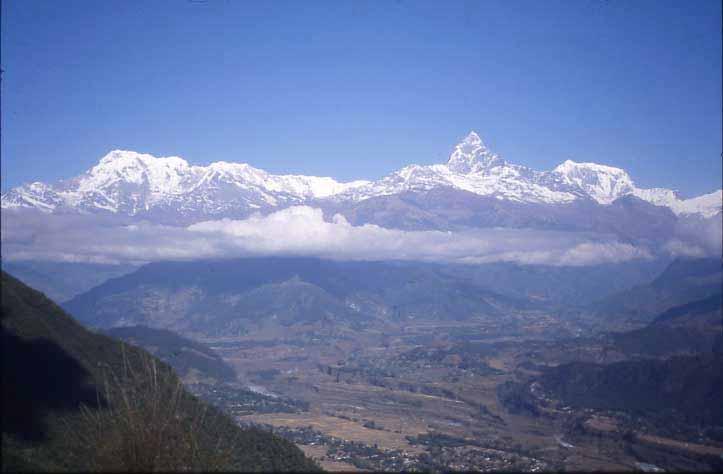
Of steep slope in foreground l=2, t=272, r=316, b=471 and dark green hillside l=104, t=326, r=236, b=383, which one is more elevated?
steep slope in foreground l=2, t=272, r=316, b=471

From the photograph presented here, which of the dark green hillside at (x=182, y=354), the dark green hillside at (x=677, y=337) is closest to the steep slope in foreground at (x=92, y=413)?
the dark green hillside at (x=182, y=354)

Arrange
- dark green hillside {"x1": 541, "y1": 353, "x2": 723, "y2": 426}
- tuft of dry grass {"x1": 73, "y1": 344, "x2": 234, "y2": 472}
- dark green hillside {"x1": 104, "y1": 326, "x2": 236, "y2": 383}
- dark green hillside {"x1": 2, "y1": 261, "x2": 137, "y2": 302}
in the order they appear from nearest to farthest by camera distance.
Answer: tuft of dry grass {"x1": 73, "y1": 344, "x2": 234, "y2": 472}
dark green hillside {"x1": 541, "y1": 353, "x2": 723, "y2": 426}
dark green hillside {"x1": 104, "y1": 326, "x2": 236, "y2": 383}
dark green hillside {"x1": 2, "y1": 261, "x2": 137, "y2": 302}

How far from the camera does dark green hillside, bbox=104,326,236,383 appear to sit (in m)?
81.6

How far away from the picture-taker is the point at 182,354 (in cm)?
8744

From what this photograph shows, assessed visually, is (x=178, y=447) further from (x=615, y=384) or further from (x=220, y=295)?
(x=220, y=295)

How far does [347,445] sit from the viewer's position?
49812 millimetres

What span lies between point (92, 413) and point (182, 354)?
69.9m

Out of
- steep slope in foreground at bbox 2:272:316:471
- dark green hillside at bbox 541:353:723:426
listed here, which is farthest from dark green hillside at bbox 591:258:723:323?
steep slope in foreground at bbox 2:272:316:471

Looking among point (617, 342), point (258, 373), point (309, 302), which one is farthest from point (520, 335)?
point (258, 373)

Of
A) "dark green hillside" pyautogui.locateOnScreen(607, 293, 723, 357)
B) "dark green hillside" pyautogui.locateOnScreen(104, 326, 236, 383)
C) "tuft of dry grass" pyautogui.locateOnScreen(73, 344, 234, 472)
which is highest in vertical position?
"tuft of dry grass" pyautogui.locateOnScreen(73, 344, 234, 472)

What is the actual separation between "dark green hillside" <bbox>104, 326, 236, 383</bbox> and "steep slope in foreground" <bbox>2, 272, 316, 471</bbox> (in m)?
35.5

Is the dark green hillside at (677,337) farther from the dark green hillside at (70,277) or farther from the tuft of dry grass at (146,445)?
the dark green hillside at (70,277)

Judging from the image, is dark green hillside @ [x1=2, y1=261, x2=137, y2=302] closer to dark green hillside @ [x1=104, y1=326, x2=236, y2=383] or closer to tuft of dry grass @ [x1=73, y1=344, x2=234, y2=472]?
dark green hillside @ [x1=104, y1=326, x2=236, y2=383]

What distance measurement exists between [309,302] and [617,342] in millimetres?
103875
